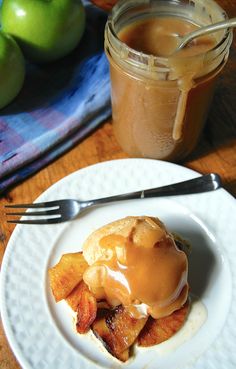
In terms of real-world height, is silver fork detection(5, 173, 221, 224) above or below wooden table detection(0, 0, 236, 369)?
above

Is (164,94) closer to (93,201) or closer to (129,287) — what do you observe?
(93,201)

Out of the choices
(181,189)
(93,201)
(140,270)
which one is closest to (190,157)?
(181,189)

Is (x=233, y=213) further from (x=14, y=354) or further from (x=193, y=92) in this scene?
(x=14, y=354)

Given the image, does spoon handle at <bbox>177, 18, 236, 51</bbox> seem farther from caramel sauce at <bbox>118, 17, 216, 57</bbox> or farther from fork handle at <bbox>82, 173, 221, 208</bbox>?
fork handle at <bbox>82, 173, 221, 208</bbox>

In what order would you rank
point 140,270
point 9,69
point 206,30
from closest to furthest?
point 140,270 < point 206,30 < point 9,69

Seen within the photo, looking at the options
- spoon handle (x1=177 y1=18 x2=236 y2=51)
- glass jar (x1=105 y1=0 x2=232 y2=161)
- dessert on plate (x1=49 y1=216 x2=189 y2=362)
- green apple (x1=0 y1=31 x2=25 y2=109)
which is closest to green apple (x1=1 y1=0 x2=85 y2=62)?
green apple (x1=0 y1=31 x2=25 y2=109)

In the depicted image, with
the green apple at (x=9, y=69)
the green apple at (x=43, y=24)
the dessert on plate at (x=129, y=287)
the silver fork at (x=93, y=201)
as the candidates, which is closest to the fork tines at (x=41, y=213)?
the silver fork at (x=93, y=201)

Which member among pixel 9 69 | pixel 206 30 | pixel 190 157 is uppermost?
pixel 206 30
